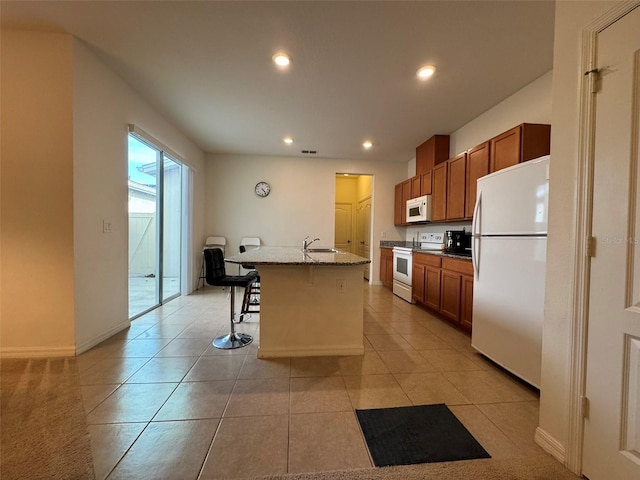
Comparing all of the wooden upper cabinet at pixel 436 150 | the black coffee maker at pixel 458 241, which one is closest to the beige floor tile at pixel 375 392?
the black coffee maker at pixel 458 241

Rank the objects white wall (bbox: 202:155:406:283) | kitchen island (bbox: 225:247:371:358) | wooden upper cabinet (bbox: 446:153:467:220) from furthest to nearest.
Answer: white wall (bbox: 202:155:406:283)
wooden upper cabinet (bbox: 446:153:467:220)
kitchen island (bbox: 225:247:371:358)

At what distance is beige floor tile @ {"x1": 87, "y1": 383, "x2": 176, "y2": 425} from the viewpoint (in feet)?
5.02

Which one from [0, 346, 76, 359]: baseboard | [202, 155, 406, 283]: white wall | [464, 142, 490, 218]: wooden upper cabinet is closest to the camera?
[0, 346, 76, 359]: baseboard

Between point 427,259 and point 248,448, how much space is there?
3154mm

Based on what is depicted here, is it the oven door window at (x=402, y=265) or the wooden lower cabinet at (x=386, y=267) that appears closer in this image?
the oven door window at (x=402, y=265)

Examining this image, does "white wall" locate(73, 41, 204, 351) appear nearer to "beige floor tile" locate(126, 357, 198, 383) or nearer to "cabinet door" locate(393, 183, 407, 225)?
"beige floor tile" locate(126, 357, 198, 383)

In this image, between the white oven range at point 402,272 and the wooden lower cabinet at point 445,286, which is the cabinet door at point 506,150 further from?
the white oven range at point 402,272

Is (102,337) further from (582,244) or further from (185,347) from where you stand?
(582,244)

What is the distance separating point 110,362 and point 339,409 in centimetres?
196

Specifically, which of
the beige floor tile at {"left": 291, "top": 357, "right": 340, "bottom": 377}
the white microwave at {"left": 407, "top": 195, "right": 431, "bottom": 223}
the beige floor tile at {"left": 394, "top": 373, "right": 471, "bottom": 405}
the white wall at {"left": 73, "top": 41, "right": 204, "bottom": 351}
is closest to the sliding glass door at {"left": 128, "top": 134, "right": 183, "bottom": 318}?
the white wall at {"left": 73, "top": 41, "right": 204, "bottom": 351}

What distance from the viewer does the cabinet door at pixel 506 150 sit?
2.54 meters

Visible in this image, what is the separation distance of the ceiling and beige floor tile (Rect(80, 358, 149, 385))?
2.73 m

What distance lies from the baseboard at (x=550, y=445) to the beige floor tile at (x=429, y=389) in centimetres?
39

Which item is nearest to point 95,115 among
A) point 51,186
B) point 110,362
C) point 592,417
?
point 51,186
